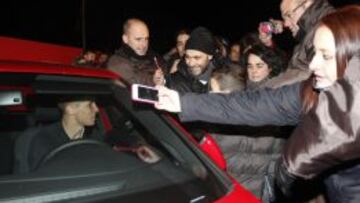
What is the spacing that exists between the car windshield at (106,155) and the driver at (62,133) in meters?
0.03

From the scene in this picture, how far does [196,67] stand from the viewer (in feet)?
12.5

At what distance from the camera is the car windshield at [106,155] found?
6.57 feet

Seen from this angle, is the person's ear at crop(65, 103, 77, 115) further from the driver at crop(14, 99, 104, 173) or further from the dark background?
the dark background

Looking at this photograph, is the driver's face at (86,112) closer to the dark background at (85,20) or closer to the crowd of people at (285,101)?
the crowd of people at (285,101)

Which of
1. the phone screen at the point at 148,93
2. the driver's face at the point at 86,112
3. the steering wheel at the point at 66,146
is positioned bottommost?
the steering wheel at the point at 66,146

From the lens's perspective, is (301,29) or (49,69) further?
(301,29)

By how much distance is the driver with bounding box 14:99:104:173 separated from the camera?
7.30ft

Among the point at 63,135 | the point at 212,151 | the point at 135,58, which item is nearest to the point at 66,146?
the point at 63,135

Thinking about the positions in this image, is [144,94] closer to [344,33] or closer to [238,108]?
[238,108]

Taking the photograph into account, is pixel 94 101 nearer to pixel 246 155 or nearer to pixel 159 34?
pixel 246 155

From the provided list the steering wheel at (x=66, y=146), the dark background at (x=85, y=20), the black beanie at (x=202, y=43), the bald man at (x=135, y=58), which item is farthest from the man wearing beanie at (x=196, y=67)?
the dark background at (x=85, y=20)

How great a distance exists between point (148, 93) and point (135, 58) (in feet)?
5.97

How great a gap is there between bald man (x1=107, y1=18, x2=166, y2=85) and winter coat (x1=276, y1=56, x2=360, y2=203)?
6.76 ft

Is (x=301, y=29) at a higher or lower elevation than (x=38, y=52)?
higher
